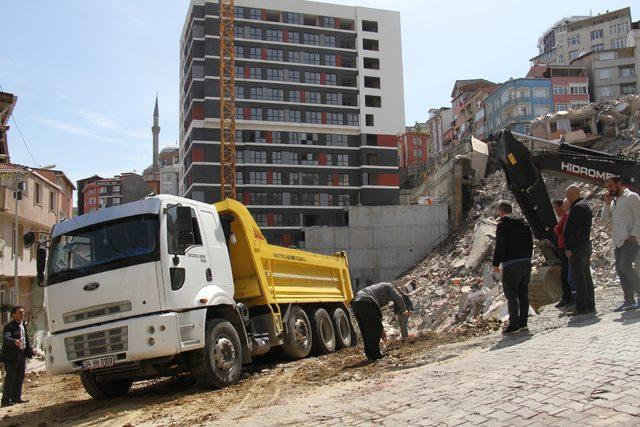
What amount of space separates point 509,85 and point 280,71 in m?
26.6

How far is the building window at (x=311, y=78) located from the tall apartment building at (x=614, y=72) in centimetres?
3352

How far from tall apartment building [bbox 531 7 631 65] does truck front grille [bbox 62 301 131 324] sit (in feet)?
283

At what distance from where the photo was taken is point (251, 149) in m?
66.1

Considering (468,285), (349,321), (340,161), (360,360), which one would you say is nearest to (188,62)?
(340,161)

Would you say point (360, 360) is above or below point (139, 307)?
below

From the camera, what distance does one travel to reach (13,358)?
9.47 meters

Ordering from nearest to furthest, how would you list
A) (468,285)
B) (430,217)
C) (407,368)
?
(407,368)
(468,285)
(430,217)

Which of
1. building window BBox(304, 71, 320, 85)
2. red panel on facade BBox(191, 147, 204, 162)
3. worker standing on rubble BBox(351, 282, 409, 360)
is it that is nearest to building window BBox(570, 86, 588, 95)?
building window BBox(304, 71, 320, 85)

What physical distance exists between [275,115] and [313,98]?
5312mm

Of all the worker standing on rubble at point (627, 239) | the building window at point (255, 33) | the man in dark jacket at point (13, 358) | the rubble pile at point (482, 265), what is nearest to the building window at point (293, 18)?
the building window at point (255, 33)

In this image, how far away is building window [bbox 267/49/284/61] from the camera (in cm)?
6779

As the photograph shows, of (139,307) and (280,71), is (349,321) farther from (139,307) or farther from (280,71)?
(280,71)

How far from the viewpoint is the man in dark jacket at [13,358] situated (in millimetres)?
9406

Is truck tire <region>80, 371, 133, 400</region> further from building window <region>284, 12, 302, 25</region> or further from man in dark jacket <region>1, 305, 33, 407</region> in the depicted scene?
building window <region>284, 12, 302, 25</region>
